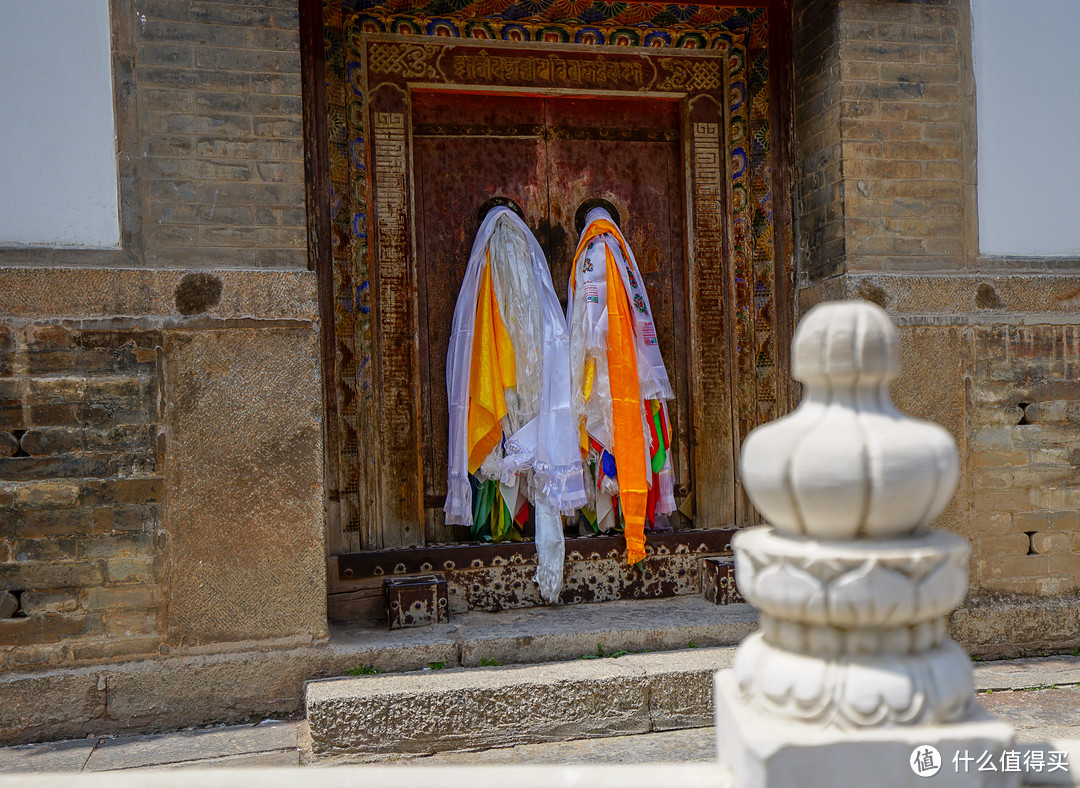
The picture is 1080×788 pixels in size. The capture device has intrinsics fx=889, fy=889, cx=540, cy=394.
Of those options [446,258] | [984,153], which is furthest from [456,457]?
[984,153]

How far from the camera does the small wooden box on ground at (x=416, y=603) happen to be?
15.0 feet

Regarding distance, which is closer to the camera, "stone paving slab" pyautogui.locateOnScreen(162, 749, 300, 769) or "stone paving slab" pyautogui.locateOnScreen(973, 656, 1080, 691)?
"stone paving slab" pyautogui.locateOnScreen(162, 749, 300, 769)

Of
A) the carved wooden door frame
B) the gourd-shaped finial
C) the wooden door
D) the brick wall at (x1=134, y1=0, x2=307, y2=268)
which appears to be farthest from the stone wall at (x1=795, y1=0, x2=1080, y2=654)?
the gourd-shaped finial

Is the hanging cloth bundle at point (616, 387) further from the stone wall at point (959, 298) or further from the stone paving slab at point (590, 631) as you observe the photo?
the stone wall at point (959, 298)

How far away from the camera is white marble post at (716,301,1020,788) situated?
1.43 metres

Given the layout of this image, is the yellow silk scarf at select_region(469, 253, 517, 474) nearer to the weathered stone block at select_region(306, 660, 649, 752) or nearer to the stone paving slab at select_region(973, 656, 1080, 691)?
the weathered stone block at select_region(306, 660, 649, 752)

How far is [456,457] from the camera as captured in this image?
16.7 ft

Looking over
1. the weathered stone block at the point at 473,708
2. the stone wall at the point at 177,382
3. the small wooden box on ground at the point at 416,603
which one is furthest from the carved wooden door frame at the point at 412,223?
the weathered stone block at the point at 473,708

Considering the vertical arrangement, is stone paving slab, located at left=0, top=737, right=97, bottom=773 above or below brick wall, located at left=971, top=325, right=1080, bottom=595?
below

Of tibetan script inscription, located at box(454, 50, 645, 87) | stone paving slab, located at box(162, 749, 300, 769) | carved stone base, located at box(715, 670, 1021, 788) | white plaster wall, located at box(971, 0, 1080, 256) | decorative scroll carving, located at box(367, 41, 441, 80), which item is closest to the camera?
carved stone base, located at box(715, 670, 1021, 788)

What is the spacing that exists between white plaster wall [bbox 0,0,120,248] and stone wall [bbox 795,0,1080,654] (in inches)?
144

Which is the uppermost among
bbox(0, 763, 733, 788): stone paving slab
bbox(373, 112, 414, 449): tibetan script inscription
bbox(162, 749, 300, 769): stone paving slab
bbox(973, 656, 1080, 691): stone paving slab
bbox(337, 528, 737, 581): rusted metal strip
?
bbox(373, 112, 414, 449): tibetan script inscription

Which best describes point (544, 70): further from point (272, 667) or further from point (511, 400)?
point (272, 667)

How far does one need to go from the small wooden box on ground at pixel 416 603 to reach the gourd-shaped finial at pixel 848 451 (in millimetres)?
3284
